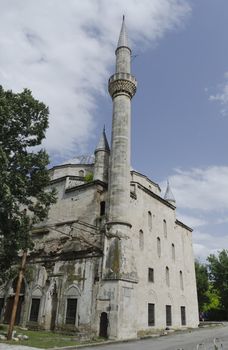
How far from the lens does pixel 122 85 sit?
25.2 meters

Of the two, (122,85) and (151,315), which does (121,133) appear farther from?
(151,315)

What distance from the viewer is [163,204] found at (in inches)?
1121

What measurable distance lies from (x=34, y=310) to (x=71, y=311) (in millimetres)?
3293

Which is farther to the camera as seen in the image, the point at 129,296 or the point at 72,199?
the point at 72,199

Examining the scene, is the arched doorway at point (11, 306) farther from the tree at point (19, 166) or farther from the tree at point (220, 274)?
the tree at point (220, 274)

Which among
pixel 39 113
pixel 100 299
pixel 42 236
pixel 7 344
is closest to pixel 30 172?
pixel 39 113

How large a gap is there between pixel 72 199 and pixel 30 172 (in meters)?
8.83

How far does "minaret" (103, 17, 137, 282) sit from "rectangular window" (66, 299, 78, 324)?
259 cm

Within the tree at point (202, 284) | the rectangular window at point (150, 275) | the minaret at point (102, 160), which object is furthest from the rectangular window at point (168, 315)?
the tree at point (202, 284)

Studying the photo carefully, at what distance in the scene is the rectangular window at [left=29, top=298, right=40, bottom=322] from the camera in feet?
68.0

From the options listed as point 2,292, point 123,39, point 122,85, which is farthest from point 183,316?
point 123,39

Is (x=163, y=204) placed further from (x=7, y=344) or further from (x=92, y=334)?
(x=7, y=344)

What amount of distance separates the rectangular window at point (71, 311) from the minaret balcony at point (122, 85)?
1517cm

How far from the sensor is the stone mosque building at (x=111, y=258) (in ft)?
61.0
